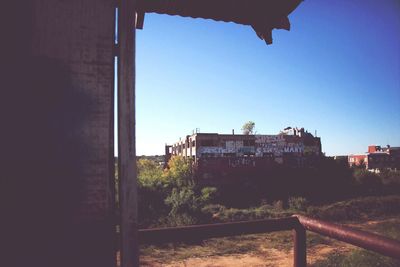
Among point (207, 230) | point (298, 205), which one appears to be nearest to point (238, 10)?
point (207, 230)

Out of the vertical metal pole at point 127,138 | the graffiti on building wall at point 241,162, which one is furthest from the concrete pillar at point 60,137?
the graffiti on building wall at point 241,162

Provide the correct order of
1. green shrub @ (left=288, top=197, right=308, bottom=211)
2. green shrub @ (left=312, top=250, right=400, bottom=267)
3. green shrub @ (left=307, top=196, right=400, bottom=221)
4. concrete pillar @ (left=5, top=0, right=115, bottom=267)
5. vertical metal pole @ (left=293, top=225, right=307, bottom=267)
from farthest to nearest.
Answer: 1. green shrub @ (left=288, top=197, right=308, bottom=211)
2. green shrub @ (left=307, top=196, right=400, bottom=221)
3. green shrub @ (left=312, top=250, right=400, bottom=267)
4. vertical metal pole @ (left=293, top=225, right=307, bottom=267)
5. concrete pillar @ (left=5, top=0, right=115, bottom=267)

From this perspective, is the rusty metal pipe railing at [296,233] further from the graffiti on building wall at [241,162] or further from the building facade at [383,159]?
the building facade at [383,159]

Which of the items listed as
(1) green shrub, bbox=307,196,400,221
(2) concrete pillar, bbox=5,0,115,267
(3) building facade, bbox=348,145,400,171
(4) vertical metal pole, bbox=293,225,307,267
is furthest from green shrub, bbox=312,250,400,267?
(3) building facade, bbox=348,145,400,171

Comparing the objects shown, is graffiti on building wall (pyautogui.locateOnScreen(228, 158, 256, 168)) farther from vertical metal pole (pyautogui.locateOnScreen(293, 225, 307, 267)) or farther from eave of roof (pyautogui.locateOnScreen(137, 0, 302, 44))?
eave of roof (pyautogui.locateOnScreen(137, 0, 302, 44))

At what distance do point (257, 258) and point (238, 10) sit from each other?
39.5 feet

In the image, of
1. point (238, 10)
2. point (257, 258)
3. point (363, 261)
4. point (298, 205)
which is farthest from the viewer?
point (298, 205)

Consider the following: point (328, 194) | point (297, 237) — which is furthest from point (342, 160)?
point (297, 237)

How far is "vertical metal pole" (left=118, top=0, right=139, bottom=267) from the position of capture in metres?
1.21

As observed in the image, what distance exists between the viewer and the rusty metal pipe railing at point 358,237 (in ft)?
4.43

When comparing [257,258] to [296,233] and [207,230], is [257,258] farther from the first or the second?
[207,230]

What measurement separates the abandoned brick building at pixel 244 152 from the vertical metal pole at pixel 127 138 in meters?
33.8

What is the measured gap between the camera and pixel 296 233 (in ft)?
6.74

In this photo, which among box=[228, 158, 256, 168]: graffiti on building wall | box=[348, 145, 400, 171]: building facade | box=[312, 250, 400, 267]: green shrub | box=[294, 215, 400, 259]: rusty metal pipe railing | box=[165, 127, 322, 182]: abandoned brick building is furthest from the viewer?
box=[348, 145, 400, 171]: building facade
